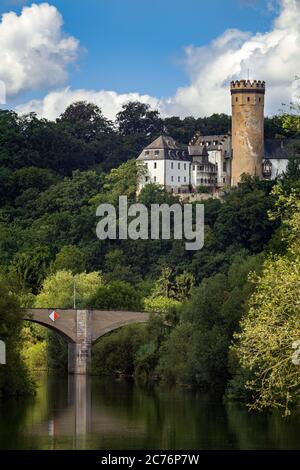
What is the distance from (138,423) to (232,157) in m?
64.9

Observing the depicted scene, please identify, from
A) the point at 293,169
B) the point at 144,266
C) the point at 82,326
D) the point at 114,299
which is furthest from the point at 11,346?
the point at 293,169

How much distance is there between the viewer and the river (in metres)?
37.5

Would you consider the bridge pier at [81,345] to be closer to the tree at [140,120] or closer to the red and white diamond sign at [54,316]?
the red and white diamond sign at [54,316]

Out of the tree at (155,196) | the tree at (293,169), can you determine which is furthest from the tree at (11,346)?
the tree at (293,169)

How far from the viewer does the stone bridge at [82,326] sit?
7019 centimetres

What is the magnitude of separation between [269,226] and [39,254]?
51.2 feet

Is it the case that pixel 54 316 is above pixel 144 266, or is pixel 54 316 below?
below

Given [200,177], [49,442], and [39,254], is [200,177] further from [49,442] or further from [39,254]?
[49,442]

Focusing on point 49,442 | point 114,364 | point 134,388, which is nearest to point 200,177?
point 114,364

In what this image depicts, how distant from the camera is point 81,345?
71312 millimetres

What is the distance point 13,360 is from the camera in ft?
159

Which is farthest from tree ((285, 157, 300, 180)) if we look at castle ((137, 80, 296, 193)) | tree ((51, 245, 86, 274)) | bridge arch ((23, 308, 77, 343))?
bridge arch ((23, 308, 77, 343))

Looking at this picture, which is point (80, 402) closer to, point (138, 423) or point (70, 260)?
point (138, 423)

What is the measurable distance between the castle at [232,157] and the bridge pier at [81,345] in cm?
3477
